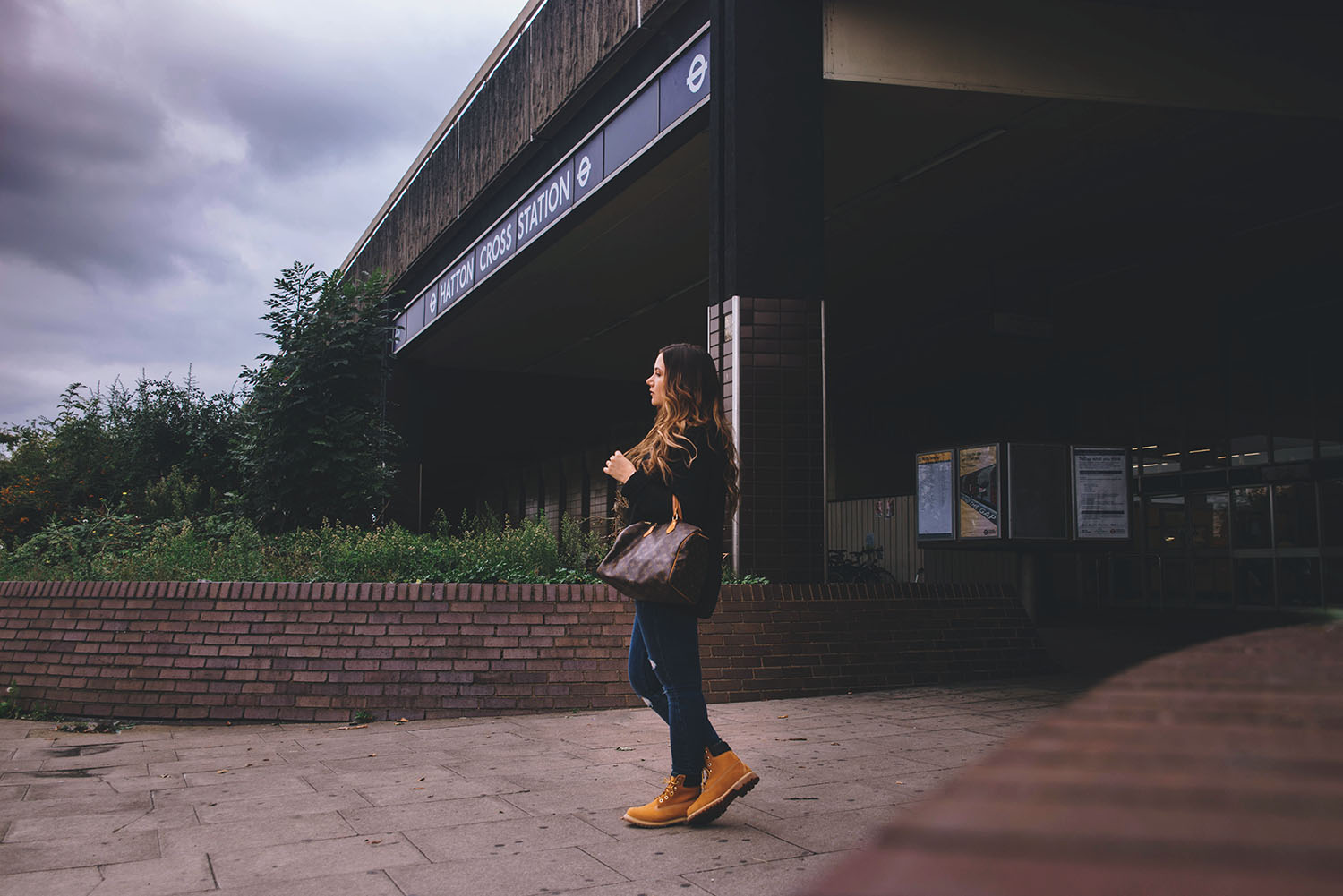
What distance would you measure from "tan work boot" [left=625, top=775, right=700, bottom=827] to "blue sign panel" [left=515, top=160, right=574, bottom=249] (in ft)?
34.1

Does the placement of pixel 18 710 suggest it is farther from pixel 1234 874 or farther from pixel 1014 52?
pixel 1014 52

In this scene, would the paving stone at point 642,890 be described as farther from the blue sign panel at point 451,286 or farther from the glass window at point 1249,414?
the glass window at point 1249,414

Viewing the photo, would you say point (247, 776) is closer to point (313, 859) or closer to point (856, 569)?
point (313, 859)

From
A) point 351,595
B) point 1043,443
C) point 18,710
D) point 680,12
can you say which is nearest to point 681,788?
point 351,595

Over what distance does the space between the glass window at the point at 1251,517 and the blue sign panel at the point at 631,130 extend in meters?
11.0

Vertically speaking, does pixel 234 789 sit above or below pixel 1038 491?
below

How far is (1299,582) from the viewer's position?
1515 centimetres

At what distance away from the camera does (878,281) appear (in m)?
16.7

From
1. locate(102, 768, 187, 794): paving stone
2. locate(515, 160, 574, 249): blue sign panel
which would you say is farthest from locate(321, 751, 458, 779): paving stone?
locate(515, 160, 574, 249): blue sign panel

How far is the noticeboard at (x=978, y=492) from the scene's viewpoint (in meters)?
13.9

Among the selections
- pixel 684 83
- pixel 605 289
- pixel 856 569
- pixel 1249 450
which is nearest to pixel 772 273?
pixel 684 83

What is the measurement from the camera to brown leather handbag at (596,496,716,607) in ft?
12.8

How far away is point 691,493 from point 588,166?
9.62m

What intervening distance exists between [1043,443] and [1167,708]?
1417cm
